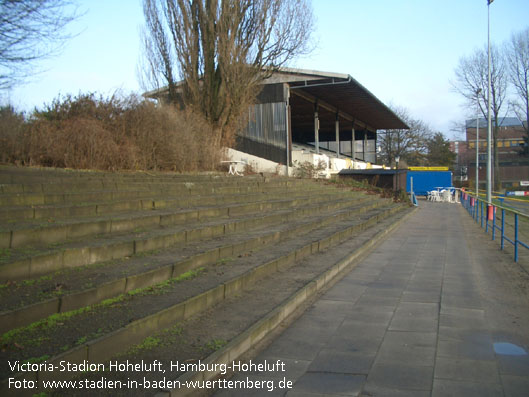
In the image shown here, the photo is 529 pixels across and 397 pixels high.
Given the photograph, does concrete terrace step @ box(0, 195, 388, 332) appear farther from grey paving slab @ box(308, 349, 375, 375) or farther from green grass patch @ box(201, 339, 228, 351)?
grey paving slab @ box(308, 349, 375, 375)

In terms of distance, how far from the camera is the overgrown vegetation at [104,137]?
9688 millimetres

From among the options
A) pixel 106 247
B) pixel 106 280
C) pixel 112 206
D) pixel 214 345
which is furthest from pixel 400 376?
pixel 112 206

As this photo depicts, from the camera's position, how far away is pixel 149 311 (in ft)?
12.9

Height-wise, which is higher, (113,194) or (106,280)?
(113,194)

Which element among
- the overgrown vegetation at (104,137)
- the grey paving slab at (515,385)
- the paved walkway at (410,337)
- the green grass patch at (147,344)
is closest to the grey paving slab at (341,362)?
the paved walkway at (410,337)

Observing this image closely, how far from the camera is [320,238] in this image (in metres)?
8.96

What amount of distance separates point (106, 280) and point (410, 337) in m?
3.12

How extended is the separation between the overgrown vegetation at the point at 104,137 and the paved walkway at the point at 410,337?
7.00 m

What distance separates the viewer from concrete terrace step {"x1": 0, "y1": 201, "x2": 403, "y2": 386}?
3.12m

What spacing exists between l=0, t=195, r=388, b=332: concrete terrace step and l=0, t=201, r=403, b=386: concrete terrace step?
145 mm

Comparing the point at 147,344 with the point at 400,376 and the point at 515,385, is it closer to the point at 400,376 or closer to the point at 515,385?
the point at 400,376

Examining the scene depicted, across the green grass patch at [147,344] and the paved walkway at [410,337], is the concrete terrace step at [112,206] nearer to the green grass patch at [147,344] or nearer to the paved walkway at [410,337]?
the green grass patch at [147,344]

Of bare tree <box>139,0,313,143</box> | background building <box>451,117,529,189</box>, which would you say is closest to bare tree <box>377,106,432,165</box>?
background building <box>451,117,529,189</box>

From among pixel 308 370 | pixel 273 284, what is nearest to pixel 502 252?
pixel 273 284
